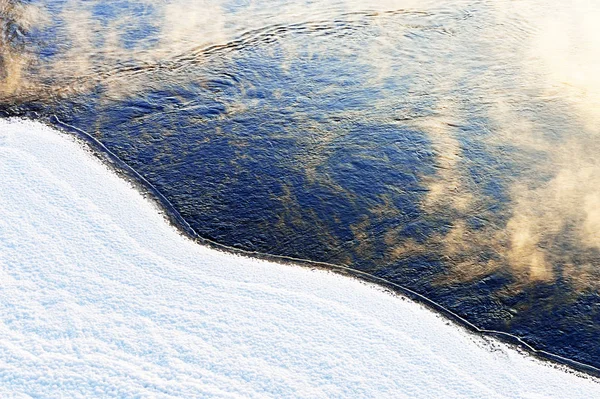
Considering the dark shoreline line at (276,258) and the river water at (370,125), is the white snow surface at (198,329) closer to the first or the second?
the dark shoreline line at (276,258)

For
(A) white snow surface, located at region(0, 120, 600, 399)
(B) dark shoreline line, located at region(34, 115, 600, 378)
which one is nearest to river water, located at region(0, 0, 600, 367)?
(B) dark shoreline line, located at region(34, 115, 600, 378)

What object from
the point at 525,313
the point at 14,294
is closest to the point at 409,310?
the point at 525,313

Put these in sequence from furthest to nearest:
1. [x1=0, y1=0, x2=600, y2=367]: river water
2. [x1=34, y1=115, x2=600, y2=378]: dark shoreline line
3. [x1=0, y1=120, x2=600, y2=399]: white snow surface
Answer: [x1=0, y1=0, x2=600, y2=367]: river water → [x1=34, y1=115, x2=600, y2=378]: dark shoreline line → [x1=0, y1=120, x2=600, y2=399]: white snow surface

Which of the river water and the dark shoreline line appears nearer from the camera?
the dark shoreline line

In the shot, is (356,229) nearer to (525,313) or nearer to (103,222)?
(525,313)

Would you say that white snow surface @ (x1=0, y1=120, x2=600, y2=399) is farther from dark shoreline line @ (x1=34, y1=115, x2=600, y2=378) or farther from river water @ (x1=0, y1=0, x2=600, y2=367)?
river water @ (x1=0, y1=0, x2=600, y2=367)

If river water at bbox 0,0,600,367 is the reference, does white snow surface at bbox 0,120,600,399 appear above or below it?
below

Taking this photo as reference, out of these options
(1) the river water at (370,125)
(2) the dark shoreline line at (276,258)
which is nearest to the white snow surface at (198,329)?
(2) the dark shoreline line at (276,258)
